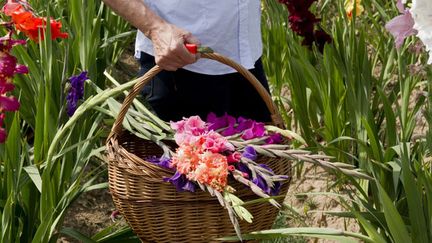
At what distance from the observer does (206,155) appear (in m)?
1.85

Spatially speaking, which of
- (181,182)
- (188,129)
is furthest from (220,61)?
(181,182)

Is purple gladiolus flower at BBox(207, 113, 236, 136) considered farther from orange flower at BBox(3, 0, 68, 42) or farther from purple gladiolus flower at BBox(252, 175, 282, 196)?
orange flower at BBox(3, 0, 68, 42)

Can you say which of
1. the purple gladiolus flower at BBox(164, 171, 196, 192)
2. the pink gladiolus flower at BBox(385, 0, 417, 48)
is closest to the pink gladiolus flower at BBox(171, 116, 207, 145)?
the purple gladiolus flower at BBox(164, 171, 196, 192)

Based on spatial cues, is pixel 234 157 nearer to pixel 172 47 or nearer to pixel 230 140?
pixel 230 140

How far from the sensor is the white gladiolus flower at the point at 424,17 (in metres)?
1.44

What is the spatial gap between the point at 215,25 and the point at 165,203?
20.0 inches

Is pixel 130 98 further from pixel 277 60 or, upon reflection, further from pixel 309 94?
pixel 277 60

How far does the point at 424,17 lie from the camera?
1.45 metres

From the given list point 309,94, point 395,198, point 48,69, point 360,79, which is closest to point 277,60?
point 309,94

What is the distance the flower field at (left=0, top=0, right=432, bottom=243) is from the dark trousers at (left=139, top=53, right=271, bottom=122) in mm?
69

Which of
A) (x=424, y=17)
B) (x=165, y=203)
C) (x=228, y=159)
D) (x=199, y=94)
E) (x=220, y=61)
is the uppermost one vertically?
(x=424, y=17)

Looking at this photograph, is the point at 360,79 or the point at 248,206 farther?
the point at 360,79

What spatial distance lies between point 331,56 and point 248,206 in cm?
125

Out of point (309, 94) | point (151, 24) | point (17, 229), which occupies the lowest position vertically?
point (17, 229)
